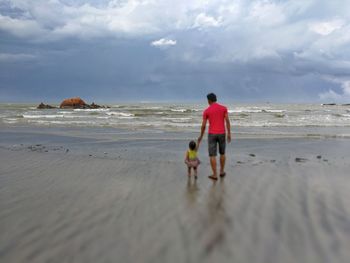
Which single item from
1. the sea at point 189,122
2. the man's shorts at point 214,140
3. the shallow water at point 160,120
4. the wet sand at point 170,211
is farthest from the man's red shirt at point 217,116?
the shallow water at point 160,120

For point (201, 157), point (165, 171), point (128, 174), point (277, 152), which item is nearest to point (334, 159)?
point (277, 152)

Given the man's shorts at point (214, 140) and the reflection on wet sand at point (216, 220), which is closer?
the reflection on wet sand at point (216, 220)

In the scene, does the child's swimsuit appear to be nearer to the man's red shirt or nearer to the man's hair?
the man's red shirt

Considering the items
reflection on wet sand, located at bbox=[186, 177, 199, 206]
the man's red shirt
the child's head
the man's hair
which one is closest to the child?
the child's head

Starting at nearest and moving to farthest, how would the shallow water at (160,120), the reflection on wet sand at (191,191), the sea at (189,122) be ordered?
the reflection on wet sand at (191,191) < the sea at (189,122) < the shallow water at (160,120)

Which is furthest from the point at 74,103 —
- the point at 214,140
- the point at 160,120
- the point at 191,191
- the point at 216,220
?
the point at 216,220

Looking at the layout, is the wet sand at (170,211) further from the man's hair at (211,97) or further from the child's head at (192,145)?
the man's hair at (211,97)

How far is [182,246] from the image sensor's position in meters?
4.37

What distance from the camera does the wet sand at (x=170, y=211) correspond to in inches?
167

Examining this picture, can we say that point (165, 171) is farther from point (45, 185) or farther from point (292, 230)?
point (292, 230)

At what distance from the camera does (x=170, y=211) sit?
5746 mm

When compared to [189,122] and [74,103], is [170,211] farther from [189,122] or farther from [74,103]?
[74,103]

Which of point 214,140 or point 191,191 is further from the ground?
point 214,140

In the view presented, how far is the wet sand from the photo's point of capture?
14.0 ft
